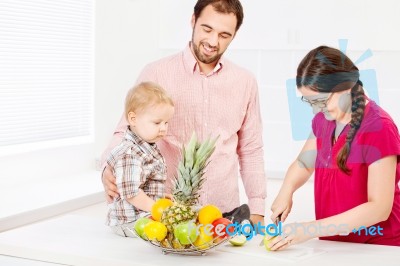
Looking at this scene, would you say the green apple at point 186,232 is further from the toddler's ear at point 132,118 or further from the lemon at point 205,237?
the toddler's ear at point 132,118

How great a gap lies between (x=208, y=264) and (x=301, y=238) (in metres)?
0.27

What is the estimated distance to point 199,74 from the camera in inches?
108

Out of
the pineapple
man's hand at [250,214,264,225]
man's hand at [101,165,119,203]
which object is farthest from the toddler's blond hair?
man's hand at [250,214,264,225]

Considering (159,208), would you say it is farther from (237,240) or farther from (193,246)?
(237,240)

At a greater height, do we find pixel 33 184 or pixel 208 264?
pixel 208 264

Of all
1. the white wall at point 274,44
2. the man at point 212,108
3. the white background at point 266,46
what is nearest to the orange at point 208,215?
the man at point 212,108

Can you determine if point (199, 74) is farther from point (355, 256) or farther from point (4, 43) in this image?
point (4, 43)

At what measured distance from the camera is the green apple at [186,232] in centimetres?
190

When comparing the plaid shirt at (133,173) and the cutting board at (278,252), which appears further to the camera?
the plaid shirt at (133,173)

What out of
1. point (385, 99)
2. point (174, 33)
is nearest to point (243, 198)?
point (385, 99)

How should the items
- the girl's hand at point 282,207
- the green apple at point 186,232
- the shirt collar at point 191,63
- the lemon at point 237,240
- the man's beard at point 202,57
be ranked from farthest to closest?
1. the shirt collar at point 191,63
2. the man's beard at point 202,57
3. the girl's hand at point 282,207
4. the lemon at point 237,240
5. the green apple at point 186,232

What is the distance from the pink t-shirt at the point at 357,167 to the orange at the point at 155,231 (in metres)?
0.60

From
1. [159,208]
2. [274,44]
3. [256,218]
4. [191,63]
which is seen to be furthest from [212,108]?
[274,44]

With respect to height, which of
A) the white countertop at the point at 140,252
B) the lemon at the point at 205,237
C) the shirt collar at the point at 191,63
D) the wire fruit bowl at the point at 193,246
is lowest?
the white countertop at the point at 140,252
